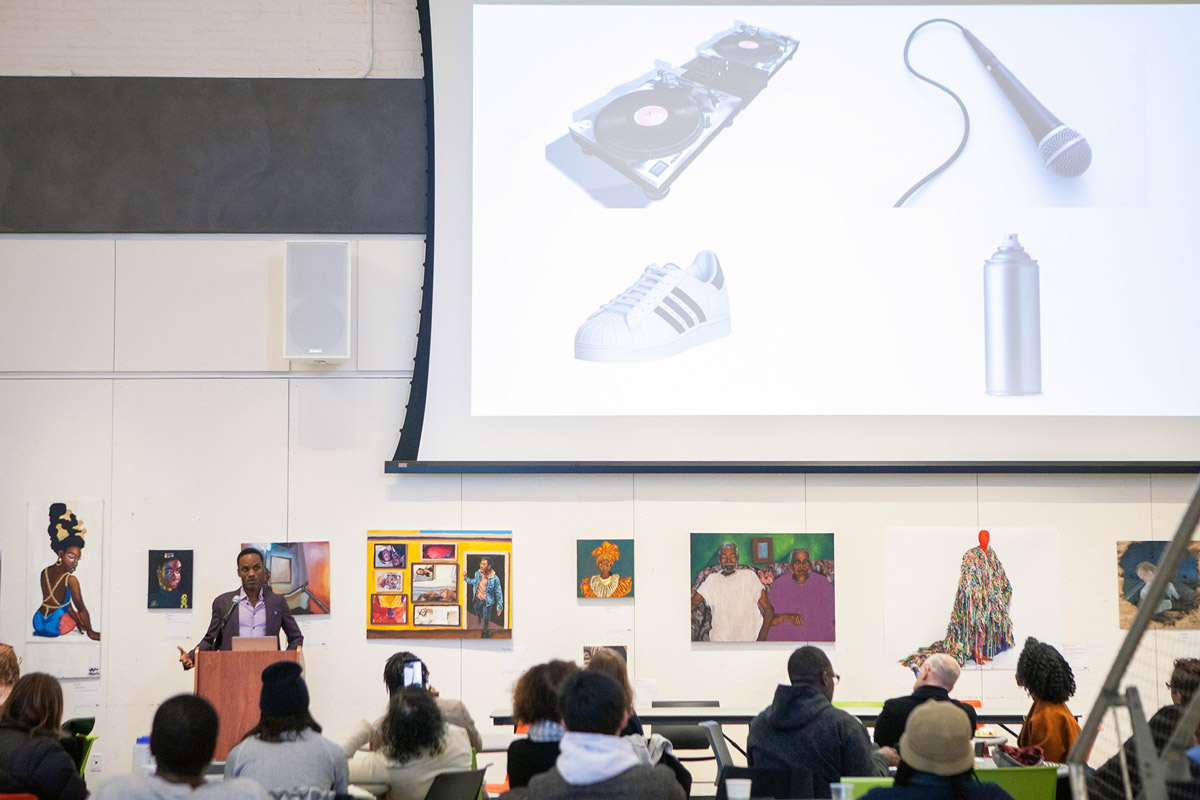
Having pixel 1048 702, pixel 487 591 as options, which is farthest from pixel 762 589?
pixel 1048 702

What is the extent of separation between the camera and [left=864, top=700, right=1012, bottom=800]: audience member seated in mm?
2479

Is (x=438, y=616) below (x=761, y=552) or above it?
below

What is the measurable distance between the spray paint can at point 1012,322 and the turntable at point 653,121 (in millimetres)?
1662

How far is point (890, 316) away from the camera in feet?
17.9

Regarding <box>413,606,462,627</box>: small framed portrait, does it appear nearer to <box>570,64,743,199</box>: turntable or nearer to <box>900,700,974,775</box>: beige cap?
Answer: <box>570,64,743,199</box>: turntable

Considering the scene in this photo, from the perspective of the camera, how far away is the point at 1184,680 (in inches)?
136

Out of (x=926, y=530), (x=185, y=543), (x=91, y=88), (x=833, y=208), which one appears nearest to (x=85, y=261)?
Answer: (x=91, y=88)

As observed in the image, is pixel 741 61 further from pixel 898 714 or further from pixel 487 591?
pixel 898 714

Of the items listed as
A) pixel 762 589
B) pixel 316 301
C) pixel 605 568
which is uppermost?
pixel 316 301

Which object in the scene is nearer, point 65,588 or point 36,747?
point 36,747

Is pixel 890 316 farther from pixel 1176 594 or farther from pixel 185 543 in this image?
pixel 185 543

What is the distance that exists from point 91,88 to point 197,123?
0.63 m

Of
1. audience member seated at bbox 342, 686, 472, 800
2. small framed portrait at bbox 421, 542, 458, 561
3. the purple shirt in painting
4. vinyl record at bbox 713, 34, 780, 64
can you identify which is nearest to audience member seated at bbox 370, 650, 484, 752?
audience member seated at bbox 342, 686, 472, 800

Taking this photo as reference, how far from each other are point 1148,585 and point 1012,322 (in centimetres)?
157
